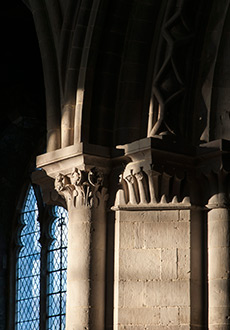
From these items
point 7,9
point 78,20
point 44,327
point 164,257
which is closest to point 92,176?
point 164,257

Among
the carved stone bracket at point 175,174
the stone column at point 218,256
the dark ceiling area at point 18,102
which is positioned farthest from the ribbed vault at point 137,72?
the dark ceiling area at point 18,102

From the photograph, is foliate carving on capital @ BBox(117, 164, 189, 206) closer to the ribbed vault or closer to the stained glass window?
the ribbed vault

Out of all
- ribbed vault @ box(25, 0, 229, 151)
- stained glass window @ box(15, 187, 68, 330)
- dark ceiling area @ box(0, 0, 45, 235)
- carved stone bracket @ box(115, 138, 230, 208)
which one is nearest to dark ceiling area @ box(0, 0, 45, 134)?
dark ceiling area @ box(0, 0, 45, 235)

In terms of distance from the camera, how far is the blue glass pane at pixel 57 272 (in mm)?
13031

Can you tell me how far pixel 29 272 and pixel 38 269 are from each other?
26 cm

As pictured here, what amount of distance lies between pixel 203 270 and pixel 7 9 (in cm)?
586

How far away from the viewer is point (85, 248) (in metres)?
7.78

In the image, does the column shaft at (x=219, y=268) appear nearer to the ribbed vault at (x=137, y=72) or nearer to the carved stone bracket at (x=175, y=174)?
the carved stone bracket at (x=175, y=174)

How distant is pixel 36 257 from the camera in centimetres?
1384

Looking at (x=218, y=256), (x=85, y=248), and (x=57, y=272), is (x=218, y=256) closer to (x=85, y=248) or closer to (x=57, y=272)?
(x=85, y=248)

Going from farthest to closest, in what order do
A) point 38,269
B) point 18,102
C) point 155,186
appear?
point 18,102 < point 38,269 < point 155,186

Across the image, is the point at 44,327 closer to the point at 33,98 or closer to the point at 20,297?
the point at 20,297

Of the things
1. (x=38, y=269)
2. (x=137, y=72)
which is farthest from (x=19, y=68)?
(x=137, y=72)

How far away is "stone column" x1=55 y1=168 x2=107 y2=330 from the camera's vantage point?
7648 mm
